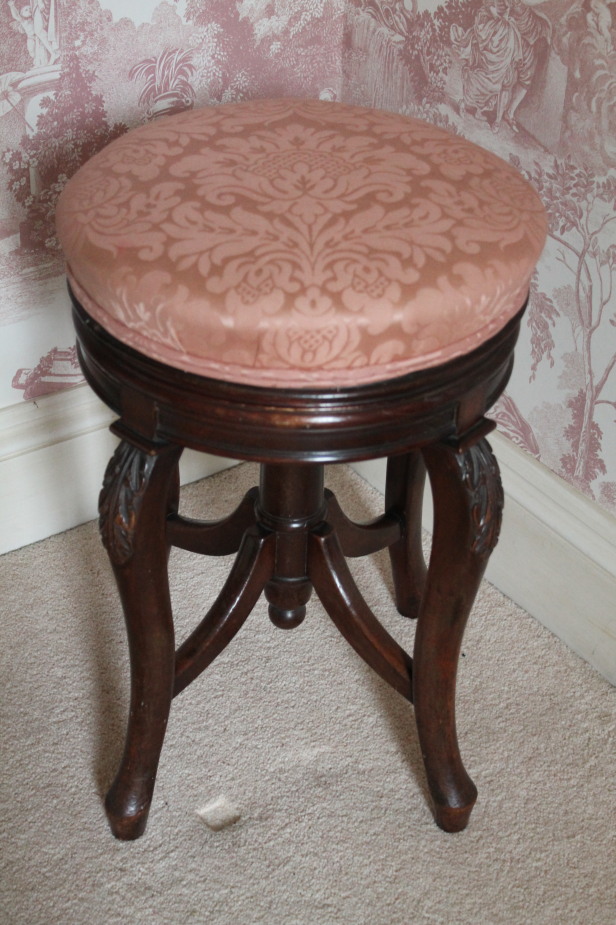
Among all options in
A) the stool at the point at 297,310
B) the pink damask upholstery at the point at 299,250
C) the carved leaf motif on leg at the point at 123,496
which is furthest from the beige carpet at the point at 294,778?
the pink damask upholstery at the point at 299,250

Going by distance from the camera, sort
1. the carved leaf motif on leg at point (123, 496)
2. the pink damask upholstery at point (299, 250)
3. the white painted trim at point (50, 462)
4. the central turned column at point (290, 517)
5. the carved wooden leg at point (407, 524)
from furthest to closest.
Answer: the white painted trim at point (50, 462) → the carved wooden leg at point (407, 524) → the central turned column at point (290, 517) → the carved leaf motif on leg at point (123, 496) → the pink damask upholstery at point (299, 250)

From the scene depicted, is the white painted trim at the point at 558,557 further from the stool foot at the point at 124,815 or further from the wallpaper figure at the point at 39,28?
the wallpaper figure at the point at 39,28

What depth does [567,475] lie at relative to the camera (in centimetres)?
104

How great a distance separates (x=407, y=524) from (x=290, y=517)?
0.18 meters

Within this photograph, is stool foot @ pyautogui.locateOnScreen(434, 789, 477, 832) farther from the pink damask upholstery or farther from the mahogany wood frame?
the pink damask upholstery

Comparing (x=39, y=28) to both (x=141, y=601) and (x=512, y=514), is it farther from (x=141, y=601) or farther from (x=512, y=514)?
(x=512, y=514)

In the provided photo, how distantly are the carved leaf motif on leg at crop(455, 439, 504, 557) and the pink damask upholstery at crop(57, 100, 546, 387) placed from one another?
0.09 m

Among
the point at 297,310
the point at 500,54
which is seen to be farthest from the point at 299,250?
the point at 500,54

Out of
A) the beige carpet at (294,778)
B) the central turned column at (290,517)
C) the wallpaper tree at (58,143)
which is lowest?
the beige carpet at (294,778)

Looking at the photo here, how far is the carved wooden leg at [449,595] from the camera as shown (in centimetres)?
71

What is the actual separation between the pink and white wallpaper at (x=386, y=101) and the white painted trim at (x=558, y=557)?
0.8 inches

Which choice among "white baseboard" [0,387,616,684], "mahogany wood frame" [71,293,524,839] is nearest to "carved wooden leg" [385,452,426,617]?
"mahogany wood frame" [71,293,524,839]

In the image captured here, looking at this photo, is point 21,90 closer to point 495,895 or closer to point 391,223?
point 391,223

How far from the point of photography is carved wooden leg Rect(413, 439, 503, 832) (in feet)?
2.33
